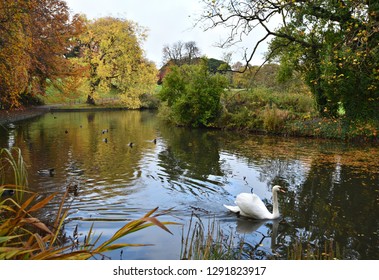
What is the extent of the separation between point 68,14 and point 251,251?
22.8m

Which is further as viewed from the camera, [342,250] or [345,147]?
[345,147]

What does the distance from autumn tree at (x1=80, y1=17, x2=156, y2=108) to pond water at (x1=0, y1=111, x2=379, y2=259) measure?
17.6 meters

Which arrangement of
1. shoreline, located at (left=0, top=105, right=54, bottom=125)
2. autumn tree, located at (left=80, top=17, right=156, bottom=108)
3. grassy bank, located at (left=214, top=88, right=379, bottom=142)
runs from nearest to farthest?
grassy bank, located at (left=214, top=88, right=379, bottom=142) → shoreline, located at (left=0, top=105, right=54, bottom=125) → autumn tree, located at (left=80, top=17, right=156, bottom=108)

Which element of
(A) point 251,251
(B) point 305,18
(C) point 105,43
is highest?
(C) point 105,43

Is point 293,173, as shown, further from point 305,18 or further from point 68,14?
point 68,14

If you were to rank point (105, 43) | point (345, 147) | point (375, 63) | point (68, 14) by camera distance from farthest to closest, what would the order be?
1. point (105, 43)
2. point (68, 14)
3. point (345, 147)
4. point (375, 63)

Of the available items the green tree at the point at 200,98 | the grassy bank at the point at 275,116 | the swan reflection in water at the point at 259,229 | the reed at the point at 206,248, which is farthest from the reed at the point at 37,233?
the green tree at the point at 200,98

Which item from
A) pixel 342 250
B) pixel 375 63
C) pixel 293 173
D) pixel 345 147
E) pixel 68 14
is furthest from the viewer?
pixel 68 14

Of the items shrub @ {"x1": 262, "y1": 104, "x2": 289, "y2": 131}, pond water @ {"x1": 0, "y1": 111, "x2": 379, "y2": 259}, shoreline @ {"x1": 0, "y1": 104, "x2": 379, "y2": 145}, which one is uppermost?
shrub @ {"x1": 262, "y1": 104, "x2": 289, "y2": 131}

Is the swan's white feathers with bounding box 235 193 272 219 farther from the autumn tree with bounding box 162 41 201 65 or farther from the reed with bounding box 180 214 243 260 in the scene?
the autumn tree with bounding box 162 41 201 65

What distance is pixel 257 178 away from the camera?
10.9m

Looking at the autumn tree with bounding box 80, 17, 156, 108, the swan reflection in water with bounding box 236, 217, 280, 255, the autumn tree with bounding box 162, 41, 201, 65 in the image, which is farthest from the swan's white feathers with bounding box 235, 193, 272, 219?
the autumn tree with bounding box 80, 17, 156, 108

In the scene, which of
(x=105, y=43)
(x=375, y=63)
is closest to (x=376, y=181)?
(x=375, y=63)

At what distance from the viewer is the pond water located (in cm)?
620
